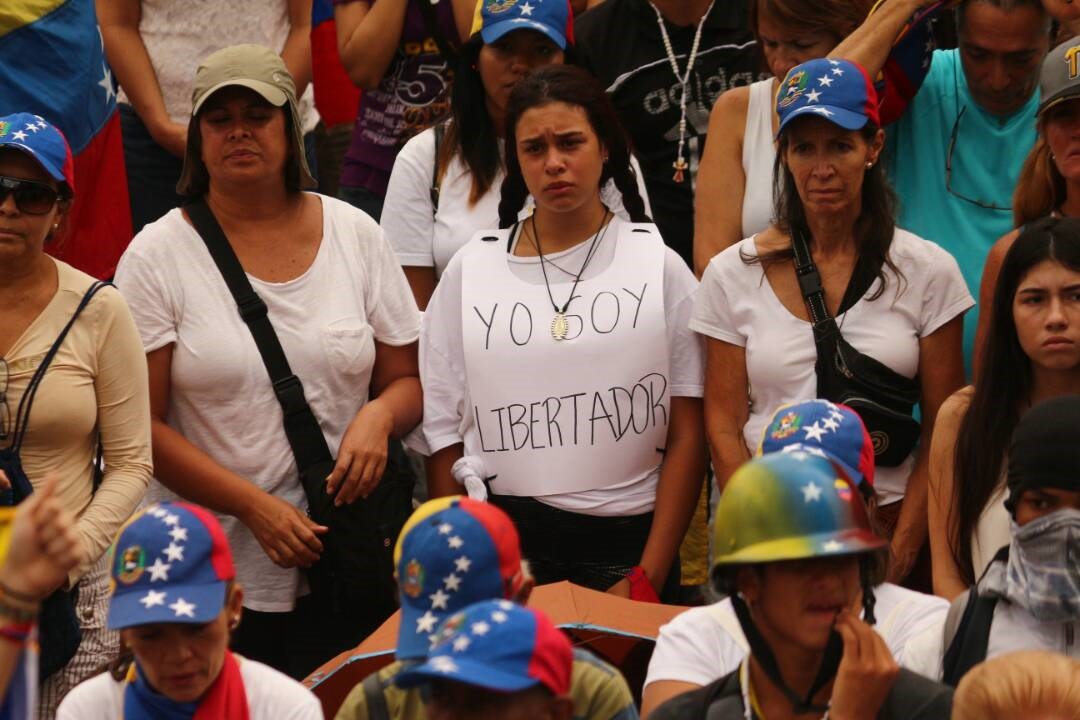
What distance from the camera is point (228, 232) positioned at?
6.18 metres

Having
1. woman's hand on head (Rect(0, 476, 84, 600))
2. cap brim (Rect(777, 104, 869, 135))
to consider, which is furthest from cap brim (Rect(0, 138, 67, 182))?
cap brim (Rect(777, 104, 869, 135))

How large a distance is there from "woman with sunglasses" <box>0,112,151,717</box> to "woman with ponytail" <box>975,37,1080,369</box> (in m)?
2.45

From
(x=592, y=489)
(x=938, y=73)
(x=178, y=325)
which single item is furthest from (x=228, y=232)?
(x=938, y=73)

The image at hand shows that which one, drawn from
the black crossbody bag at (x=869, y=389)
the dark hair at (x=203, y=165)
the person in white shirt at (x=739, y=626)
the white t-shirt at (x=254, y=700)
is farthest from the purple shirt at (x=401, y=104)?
the white t-shirt at (x=254, y=700)

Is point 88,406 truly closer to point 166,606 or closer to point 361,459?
point 361,459

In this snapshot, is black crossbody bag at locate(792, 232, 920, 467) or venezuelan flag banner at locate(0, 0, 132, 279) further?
venezuelan flag banner at locate(0, 0, 132, 279)

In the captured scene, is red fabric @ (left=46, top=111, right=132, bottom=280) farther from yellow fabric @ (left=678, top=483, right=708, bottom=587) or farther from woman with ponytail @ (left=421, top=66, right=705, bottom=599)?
yellow fabric @ (left=678, top=483, right=708, bottom=587)

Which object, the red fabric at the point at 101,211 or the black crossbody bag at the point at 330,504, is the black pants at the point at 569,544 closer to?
the black crossbody bag at the point at 330,504

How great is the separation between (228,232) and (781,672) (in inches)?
109

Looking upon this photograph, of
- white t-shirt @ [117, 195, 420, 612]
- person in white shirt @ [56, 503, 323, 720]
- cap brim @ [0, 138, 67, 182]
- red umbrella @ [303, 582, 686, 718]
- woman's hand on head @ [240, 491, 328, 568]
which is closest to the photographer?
person in white shirt @ [56, 503, 323, 720]

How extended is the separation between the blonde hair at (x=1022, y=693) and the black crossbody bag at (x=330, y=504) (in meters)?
2.40

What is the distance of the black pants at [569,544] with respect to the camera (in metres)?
5.96

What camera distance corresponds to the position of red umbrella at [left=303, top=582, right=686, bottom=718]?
523cm

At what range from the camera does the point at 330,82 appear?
27.0 ft
